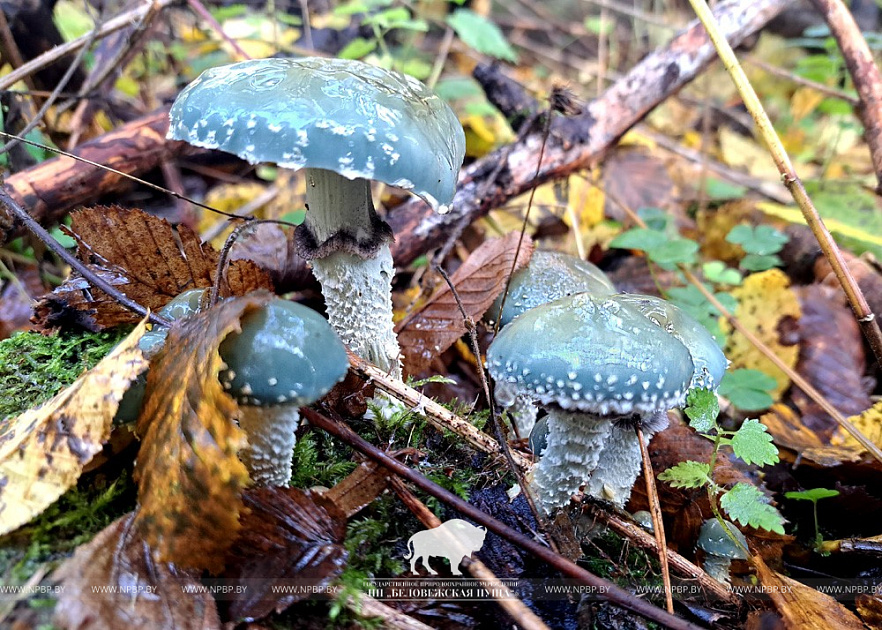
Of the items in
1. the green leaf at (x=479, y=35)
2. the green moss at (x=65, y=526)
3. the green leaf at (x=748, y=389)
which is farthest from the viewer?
the green leaf at (x=479, y=35)

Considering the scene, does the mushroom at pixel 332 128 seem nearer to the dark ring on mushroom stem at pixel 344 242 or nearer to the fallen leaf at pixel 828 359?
the dark ring on mushroom stem at pixel 344 242

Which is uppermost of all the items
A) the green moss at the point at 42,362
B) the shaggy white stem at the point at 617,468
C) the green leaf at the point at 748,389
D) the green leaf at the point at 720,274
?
the green moss at the point at 42,362

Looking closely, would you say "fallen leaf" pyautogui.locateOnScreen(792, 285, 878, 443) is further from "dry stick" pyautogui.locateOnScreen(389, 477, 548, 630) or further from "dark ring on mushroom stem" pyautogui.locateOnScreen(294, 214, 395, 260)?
"dark ring on mushroom stem" pyautogui.locateOnScreen(294, 214, 395, 260)

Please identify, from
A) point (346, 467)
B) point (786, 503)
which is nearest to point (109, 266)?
point (346, 467)

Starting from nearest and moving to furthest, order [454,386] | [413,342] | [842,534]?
[842,534]
[413,342]
[454,386]

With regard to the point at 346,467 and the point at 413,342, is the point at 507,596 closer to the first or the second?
the point at 346,467

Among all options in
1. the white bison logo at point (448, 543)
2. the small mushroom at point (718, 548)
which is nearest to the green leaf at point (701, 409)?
the small mushroom at point (718, 548)

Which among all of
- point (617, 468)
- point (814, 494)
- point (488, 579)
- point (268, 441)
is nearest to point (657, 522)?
point (617, 468)

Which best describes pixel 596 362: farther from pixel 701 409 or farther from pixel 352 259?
pixel 352 259
